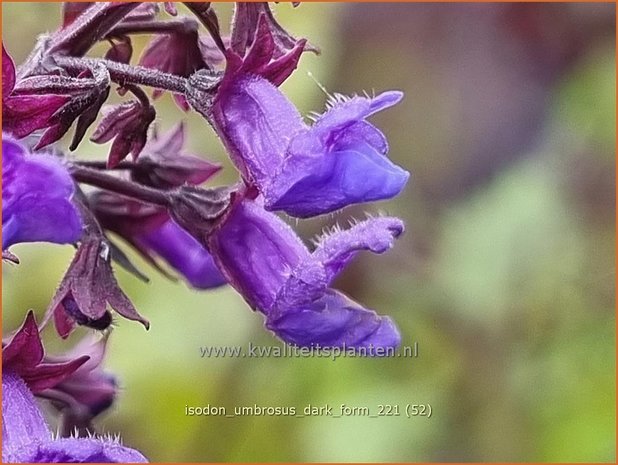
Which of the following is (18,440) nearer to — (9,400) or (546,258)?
(9,400)

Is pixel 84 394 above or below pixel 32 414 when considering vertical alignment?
below

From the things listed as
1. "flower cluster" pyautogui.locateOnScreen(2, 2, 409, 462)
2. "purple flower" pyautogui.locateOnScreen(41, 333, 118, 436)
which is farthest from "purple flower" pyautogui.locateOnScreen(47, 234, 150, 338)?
"purple flower" pyautogui.locateOnScreen(41, 333, 118, 436)

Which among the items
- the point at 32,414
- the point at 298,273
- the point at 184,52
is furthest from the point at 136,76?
the point at 32,414

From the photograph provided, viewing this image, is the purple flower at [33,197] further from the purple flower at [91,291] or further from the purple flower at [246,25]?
the purple flower at [246,25]

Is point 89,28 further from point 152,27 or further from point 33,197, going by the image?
point 33,197

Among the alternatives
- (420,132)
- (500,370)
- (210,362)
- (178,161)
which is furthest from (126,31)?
(420,132)
